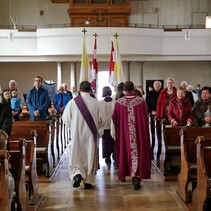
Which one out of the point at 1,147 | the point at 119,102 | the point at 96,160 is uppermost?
the point at 119,102

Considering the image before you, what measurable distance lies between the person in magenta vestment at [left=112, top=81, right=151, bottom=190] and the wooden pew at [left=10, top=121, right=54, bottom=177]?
4.67 ft

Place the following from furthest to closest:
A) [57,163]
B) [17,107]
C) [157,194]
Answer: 1. [17,107]
2. [57,163]
3. [157,194]

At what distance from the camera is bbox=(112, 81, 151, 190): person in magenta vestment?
6602 millimetres

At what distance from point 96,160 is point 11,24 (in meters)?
16.5

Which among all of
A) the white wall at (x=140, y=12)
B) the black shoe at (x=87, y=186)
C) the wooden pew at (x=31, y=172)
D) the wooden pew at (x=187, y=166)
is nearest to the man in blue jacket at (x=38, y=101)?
the black shoe at (x=87, y=186)

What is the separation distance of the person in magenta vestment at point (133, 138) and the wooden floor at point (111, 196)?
29 centimetres

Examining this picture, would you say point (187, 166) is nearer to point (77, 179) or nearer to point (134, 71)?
point (77, 179)

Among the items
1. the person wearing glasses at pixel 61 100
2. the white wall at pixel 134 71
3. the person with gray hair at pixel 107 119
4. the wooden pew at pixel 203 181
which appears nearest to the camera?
the wooden pew at pixel 203 181

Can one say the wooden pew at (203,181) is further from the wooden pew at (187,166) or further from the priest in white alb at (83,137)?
the priest in white alb at (83,137)

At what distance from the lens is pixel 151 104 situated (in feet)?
33.2

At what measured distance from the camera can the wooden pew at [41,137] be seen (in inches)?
292

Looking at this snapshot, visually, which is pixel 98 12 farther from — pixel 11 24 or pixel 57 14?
pixel 11 24

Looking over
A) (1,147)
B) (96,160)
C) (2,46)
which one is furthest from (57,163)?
(2,46)

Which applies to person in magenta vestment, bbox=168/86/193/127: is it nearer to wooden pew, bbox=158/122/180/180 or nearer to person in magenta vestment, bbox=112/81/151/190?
wooden pew, bbox=158/122/180/180
